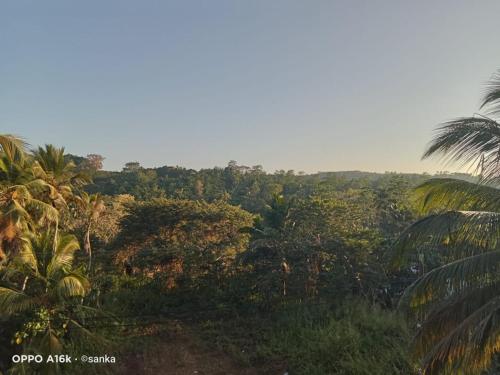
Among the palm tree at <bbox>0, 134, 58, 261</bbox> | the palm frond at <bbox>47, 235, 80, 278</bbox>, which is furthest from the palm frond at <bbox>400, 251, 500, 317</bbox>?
the palm tree at <bbox>0, 134, 58, 261</bbox>

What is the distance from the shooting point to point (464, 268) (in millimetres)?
A: 4488

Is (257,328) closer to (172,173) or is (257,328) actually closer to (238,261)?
(238,261)

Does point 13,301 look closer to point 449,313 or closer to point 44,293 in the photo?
point 44,293

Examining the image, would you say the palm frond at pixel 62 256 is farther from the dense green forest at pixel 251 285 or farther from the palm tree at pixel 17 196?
the palm tree at pixel 17 196

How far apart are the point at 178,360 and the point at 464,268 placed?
9.30 meters

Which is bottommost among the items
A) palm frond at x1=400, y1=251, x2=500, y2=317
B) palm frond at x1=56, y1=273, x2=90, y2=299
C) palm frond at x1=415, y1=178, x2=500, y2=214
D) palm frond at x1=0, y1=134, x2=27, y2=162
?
palm frond at x1=56, y1=273, x2=90, y2=299

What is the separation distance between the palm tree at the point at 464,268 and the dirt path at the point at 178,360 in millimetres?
6955

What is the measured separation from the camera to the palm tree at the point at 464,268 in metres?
4.13

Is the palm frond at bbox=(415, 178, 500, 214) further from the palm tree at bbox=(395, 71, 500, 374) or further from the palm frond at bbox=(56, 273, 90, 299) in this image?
the palm frond at bbox=(56, 273, 90, 299)

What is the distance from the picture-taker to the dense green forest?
15.3 feet

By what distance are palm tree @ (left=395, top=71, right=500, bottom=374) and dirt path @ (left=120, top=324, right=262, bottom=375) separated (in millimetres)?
6955

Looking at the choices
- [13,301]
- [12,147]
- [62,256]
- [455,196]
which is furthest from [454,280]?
[12,147]

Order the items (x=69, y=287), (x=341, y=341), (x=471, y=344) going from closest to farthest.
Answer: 1. (x=471, y=344)
2. (x=69, y=287)
3. (x=341, y=341)

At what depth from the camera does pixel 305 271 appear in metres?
12.9
